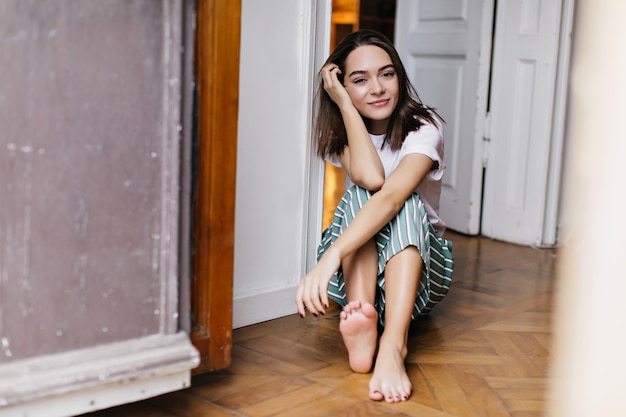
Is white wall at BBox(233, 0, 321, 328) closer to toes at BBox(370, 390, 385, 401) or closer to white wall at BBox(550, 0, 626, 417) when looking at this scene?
toes at BBox(370, 390, 385, 401)

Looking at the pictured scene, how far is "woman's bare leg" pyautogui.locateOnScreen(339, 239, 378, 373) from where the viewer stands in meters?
1.61

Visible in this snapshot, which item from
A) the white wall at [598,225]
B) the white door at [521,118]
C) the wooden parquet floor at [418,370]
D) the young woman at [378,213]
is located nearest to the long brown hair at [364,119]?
the young woman at [378,213]

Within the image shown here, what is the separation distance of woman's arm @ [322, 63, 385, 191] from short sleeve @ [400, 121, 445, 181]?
0.26 ft

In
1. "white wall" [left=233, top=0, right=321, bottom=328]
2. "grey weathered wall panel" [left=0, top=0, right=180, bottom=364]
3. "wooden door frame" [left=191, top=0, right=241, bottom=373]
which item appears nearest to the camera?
"grey weathered wall panel" [left=0, top=0, right=180, bottom=364]

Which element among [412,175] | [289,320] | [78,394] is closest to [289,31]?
[412,175]

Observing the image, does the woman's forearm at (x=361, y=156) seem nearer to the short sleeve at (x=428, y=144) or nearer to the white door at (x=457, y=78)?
the short sleeve at (x=428, y=144)

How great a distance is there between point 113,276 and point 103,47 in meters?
0.36

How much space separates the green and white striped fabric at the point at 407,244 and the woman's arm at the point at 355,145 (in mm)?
59

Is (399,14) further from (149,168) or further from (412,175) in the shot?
Answer: (149,168)

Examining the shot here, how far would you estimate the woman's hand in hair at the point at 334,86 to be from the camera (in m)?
1.91

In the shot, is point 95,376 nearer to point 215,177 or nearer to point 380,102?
point 215,177

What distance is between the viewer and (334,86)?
6.31 ft

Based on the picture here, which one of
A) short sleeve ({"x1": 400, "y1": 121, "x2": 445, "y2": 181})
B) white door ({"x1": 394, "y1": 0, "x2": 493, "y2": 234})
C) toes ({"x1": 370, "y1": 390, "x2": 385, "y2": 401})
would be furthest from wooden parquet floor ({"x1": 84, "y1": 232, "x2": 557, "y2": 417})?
white door ({"x1": 394, "y1": 0, "x2": 493, "y2": 234})

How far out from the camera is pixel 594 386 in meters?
0.44
